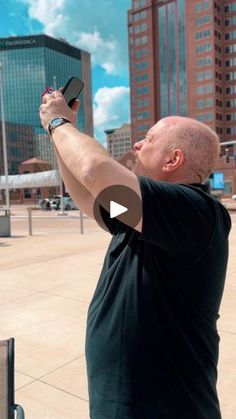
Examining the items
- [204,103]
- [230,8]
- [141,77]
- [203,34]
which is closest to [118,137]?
[141,77]

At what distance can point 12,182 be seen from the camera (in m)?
39.5

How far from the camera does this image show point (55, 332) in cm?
428

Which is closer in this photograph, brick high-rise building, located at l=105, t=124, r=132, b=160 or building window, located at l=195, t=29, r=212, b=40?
building window, located at l=195, t=29, r=212, b=40

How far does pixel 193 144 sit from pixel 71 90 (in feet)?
1.81

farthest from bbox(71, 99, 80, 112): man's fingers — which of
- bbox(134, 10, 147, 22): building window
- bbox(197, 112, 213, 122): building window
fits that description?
bbox(134, 10, 147, 22): building window

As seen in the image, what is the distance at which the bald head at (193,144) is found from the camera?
1.29 metres

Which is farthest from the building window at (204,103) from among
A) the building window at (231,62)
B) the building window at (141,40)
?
the building window at (141,40)

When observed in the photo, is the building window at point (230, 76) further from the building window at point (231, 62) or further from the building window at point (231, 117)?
the building window at point (231, 117)

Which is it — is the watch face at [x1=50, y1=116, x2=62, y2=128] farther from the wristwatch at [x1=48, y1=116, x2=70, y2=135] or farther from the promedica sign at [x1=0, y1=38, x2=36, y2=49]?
the promedica sign at [x1=0, y1=38, x2=36, y2=49]

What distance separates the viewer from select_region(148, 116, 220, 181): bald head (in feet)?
4.24

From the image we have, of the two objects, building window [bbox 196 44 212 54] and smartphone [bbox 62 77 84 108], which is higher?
building window [bbox 196 44 212 54]

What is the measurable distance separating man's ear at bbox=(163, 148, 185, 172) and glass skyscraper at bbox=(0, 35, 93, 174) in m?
108

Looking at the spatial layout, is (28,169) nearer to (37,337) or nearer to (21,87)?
(21,87)

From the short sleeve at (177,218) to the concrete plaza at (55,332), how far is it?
2080 millimetres
